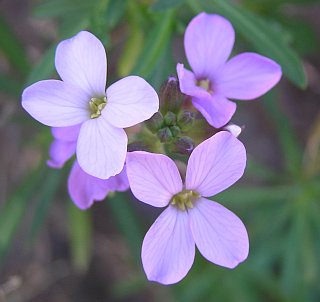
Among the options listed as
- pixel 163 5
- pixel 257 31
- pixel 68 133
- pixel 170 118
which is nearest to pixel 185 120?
pixel 170 118

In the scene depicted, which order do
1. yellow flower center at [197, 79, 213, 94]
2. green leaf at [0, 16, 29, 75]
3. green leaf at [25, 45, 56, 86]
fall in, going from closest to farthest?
yellow flower center at [197, 79, 213, 94]
green leaf at [25, 45, 56, 86]
green leaf at [0, 16, 29, 75]

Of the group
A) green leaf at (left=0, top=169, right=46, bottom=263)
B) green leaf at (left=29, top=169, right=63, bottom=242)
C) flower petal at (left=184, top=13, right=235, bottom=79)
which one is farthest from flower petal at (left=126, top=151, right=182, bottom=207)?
green leaf at (left=0, top=169, right=46, bottom=263)

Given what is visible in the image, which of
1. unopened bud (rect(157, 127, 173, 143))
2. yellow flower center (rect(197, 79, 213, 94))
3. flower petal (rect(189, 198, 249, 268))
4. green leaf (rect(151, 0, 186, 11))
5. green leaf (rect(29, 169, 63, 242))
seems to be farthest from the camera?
green leaf (rect(29, 169, 63, 242))

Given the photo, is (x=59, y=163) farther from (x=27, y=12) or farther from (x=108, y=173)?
(x=27, y=12)

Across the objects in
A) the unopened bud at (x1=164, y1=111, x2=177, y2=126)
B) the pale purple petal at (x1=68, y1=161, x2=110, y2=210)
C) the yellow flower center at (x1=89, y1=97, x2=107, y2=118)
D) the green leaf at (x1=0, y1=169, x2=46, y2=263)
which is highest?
the yellow flower center at (x1=89, y1=97, x2=107, y2=118)

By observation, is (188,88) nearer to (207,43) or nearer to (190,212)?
(207,43)

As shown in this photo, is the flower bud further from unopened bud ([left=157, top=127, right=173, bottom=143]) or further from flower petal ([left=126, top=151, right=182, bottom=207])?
flower petal ([left=126, top=151, right=182, bottom=207])
